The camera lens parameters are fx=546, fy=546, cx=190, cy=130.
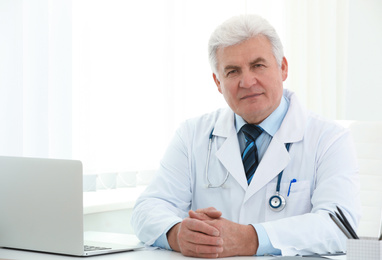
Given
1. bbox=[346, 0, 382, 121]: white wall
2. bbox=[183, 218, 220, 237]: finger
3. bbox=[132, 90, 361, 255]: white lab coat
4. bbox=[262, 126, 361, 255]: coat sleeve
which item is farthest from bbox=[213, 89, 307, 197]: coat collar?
bbox=[346, 0, 382, 121]: white wall

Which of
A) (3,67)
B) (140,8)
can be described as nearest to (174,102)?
(140,8)

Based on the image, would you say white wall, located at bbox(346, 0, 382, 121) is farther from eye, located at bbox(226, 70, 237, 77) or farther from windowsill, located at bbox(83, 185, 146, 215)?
eye, located at bbox(226, 70, 237, 77)

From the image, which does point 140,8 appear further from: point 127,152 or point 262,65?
point 262,65

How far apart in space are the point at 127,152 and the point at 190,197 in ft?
2.46

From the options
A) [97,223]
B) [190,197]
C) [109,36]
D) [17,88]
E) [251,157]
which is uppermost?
[109,36]

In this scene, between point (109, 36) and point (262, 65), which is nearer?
point (262, 65)

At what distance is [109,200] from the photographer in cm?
247

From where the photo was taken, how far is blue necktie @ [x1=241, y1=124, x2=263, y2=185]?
1.85 m

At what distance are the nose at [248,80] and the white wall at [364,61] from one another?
208 centimetres

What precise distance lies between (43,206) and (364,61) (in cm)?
286

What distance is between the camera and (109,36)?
256 cm

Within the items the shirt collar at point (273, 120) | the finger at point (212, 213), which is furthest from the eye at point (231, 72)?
the finger at point (212, 213)

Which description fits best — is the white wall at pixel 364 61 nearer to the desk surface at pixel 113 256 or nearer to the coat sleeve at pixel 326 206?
the coat sleeve at pixel 326 206

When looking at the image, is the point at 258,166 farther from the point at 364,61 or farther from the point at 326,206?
the point at 364,61
